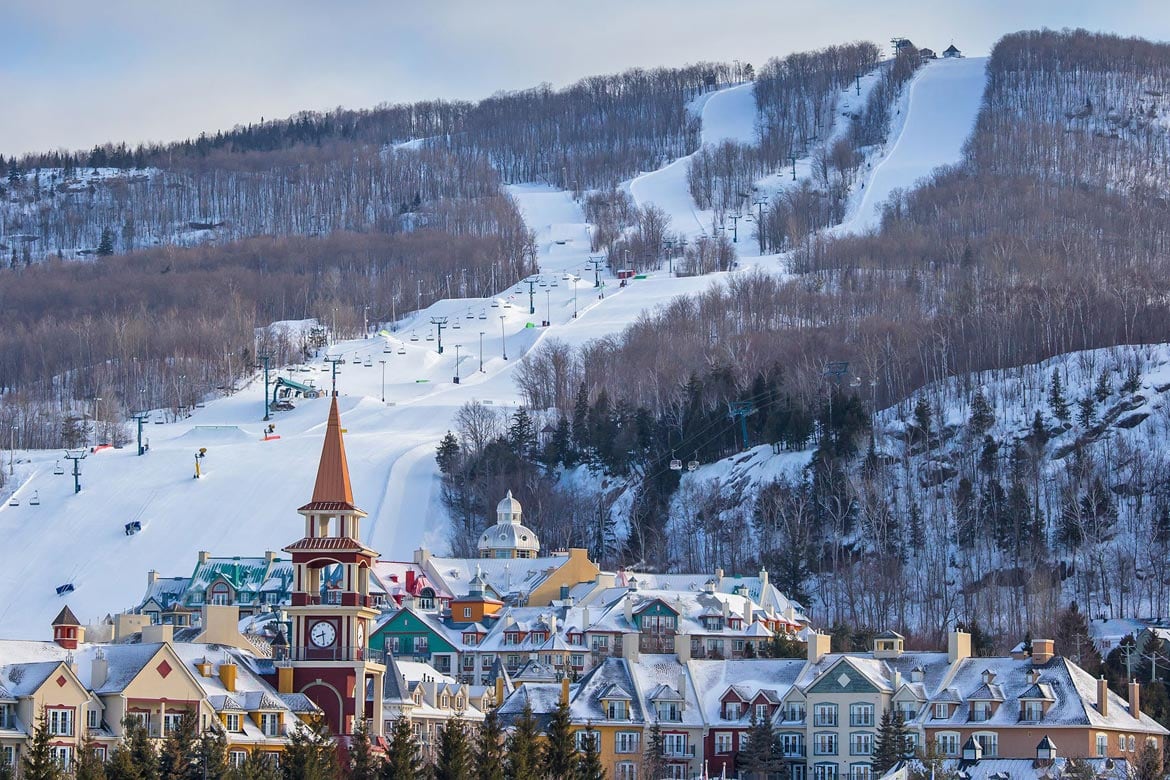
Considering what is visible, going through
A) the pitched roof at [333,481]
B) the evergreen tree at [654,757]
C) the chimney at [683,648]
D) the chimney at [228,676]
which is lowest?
the evergreen tree at [654,757]

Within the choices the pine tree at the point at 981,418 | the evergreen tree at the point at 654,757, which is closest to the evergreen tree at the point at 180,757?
the evergreen tree at the point at 654,757

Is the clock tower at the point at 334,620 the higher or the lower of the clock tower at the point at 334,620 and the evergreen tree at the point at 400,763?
the higher

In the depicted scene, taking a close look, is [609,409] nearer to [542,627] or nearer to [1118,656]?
[542,627]

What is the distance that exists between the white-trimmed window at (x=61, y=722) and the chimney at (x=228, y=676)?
5.88 metres

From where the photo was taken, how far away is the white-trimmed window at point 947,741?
81.8 metres

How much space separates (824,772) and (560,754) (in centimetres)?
2156

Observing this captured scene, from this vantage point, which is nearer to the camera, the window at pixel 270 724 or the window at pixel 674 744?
the window at pixel 270 724

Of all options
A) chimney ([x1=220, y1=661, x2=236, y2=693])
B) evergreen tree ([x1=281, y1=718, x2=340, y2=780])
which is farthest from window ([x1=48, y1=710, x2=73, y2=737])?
evergreen tree ([x1=281, y1=718, x2=340, y2=780])

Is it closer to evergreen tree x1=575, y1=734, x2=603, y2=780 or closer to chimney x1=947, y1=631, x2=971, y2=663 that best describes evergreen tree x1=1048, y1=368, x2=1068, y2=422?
chimney x1=947, y1=631, x2=971, y2=663

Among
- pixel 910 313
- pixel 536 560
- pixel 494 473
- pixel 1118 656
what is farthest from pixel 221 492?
pixel 1118 656

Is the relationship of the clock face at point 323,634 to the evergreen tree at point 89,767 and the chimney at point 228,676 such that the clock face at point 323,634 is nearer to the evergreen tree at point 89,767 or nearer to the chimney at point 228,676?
the chimney at point 228,676

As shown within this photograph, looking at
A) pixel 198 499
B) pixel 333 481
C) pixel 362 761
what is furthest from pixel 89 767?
pixel 198 499

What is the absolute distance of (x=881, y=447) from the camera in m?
130

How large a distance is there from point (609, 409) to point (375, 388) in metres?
46.3
